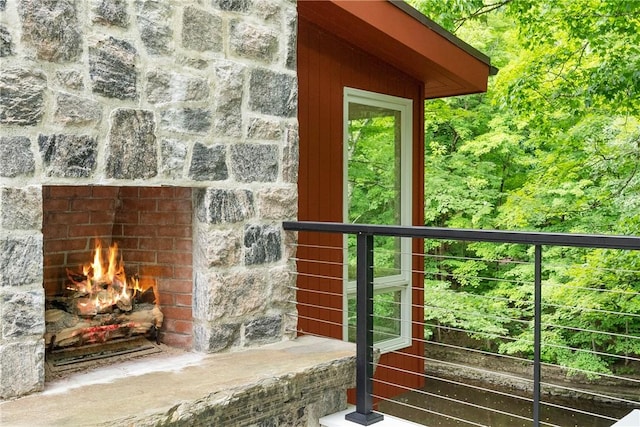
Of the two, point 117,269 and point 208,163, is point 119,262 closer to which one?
point 117,269

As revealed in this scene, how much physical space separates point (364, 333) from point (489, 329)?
6808 millimetres

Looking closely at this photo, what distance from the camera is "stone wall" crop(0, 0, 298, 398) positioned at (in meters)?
2.45

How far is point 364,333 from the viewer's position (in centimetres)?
302

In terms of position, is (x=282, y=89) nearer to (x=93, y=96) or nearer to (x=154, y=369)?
(x=93, y=96)

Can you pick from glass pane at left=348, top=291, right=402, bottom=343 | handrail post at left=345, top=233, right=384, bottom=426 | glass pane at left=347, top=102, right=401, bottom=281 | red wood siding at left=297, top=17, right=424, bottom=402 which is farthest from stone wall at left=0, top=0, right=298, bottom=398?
glass pane at left=348, top=291, right=402, bottom=343

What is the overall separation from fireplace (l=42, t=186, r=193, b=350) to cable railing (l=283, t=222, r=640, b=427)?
0.65 metres

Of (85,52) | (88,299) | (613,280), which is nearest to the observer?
(85,52)

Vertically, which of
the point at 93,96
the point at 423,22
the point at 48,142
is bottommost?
the point at 48,142

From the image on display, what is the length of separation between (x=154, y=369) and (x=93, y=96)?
1272mm

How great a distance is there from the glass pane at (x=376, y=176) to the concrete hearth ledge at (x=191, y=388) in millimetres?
1760

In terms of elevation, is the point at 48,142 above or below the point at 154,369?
above

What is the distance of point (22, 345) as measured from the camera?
8.12ft

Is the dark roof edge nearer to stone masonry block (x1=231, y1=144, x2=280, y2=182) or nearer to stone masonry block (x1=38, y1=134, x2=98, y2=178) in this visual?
stone masonry block (x1=231, y1=144, x2=280, y2=182)

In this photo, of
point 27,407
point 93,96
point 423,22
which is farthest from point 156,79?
point 423,22
